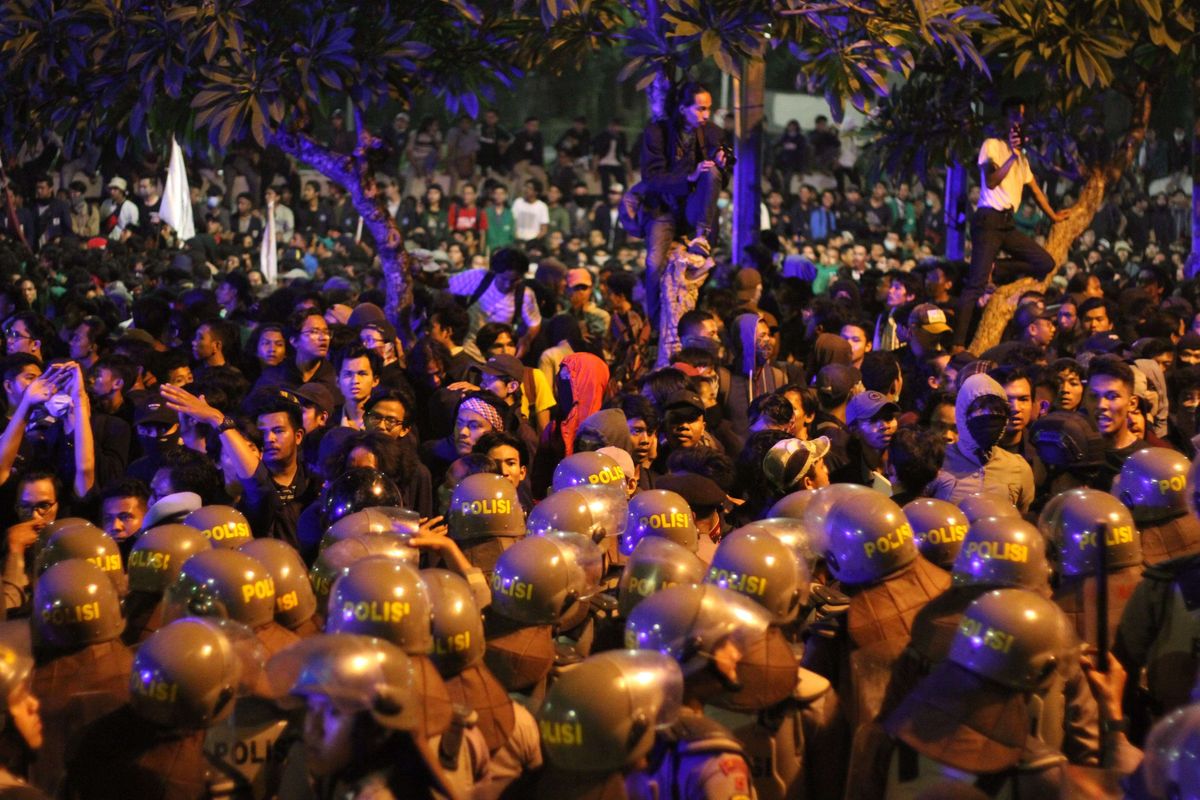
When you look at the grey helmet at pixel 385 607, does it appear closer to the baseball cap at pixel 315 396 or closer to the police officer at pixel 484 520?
the police officer at pixel 484 520

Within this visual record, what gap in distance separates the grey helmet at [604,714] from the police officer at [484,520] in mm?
1873

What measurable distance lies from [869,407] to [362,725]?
4388 mm

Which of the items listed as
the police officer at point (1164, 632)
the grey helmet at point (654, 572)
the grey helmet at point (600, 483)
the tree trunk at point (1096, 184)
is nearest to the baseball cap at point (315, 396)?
the grey helmet at point (600, 483)

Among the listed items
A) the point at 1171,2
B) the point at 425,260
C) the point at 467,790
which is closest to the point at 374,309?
the point at 425,260

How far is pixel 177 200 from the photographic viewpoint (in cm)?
1650

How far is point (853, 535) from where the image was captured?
14.7 ft

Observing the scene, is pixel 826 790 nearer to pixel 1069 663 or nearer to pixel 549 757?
pixel 1069 663

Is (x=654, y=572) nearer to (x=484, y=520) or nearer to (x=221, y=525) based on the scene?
(x=484, y=520)

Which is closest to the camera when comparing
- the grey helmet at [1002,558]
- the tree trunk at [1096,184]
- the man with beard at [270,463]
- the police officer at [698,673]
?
the police officer at [698,673]

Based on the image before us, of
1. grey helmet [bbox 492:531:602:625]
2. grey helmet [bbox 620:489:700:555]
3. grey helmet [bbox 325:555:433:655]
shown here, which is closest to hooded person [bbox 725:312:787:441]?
grey helmet [bbox 620:489:700:555]

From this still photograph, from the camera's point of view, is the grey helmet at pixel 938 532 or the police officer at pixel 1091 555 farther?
the grey helmet at pixel 938 532

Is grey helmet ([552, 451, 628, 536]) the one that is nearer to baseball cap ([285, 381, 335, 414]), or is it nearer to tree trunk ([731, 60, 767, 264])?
baseball cap ([285, 381, 335, 414])

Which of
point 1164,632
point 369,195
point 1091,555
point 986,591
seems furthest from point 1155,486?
point 369,195

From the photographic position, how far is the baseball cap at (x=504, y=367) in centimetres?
793
